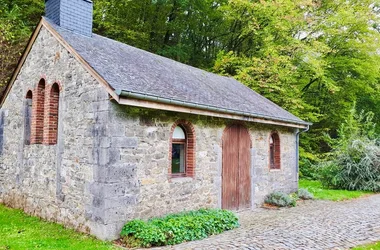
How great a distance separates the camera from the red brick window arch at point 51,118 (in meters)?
8.10

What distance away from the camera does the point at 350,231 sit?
7262 millimetres

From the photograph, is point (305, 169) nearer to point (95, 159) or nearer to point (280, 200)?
point (280, 200)

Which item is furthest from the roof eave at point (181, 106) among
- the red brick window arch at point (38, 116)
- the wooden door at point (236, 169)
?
the red brick window arch at point (38, 116)

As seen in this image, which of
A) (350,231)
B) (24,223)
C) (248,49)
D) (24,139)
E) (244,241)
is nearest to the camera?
(244,241)

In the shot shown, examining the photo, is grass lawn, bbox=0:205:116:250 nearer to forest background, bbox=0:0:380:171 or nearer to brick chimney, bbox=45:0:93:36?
brick chimney, bbox=45:0:93:36

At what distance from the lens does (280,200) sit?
34.5 ft

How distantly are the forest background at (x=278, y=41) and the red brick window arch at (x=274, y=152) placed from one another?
16.5 feet

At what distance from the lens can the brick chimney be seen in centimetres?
892

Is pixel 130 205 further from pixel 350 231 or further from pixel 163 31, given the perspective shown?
pixel 163 31

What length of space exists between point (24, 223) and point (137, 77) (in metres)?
4.61

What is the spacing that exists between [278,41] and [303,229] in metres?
13.5

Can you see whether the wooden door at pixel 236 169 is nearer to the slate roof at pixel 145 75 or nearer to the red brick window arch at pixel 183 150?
the slate roof at pixel 145 75

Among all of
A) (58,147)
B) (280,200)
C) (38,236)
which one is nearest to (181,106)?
(58,147)

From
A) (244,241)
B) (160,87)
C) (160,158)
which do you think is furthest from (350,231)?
(160,87)
